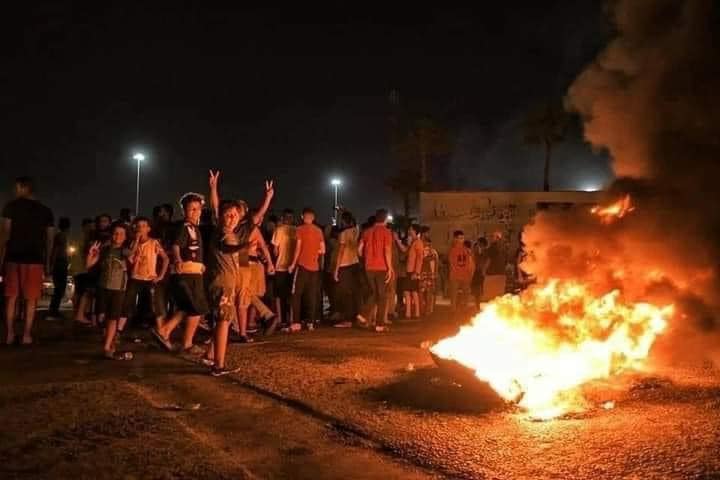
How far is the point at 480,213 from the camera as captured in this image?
24.7 m

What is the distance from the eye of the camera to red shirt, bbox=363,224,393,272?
12.7 m

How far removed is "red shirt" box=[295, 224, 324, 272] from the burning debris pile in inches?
182

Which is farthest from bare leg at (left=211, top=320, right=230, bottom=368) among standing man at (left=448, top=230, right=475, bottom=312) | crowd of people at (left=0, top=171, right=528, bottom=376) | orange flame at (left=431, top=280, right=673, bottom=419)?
standing man at (left=448, top=230, right=475, bottom=312)

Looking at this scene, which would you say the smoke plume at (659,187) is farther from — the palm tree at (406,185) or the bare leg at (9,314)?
the palm tree at (406,185)

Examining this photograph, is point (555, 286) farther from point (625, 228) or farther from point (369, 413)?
point (369, 413)

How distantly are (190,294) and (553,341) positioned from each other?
13.6 feet

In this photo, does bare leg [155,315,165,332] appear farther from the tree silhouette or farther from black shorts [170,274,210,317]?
the tree silhouette

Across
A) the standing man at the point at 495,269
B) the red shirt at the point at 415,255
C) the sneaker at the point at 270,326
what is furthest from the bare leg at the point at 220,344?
the standing man at the point at 495,269

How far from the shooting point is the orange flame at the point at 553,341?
6688 mm

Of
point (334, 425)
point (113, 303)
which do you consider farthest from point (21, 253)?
point (334, 425)

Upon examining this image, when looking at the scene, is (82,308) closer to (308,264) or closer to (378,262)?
(308,264)

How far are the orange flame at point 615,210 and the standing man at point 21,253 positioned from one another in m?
7.37

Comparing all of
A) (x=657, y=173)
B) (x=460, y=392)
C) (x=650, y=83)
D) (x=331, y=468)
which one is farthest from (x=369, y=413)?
(x=650, y=83)

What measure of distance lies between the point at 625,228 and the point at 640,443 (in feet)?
10.5
